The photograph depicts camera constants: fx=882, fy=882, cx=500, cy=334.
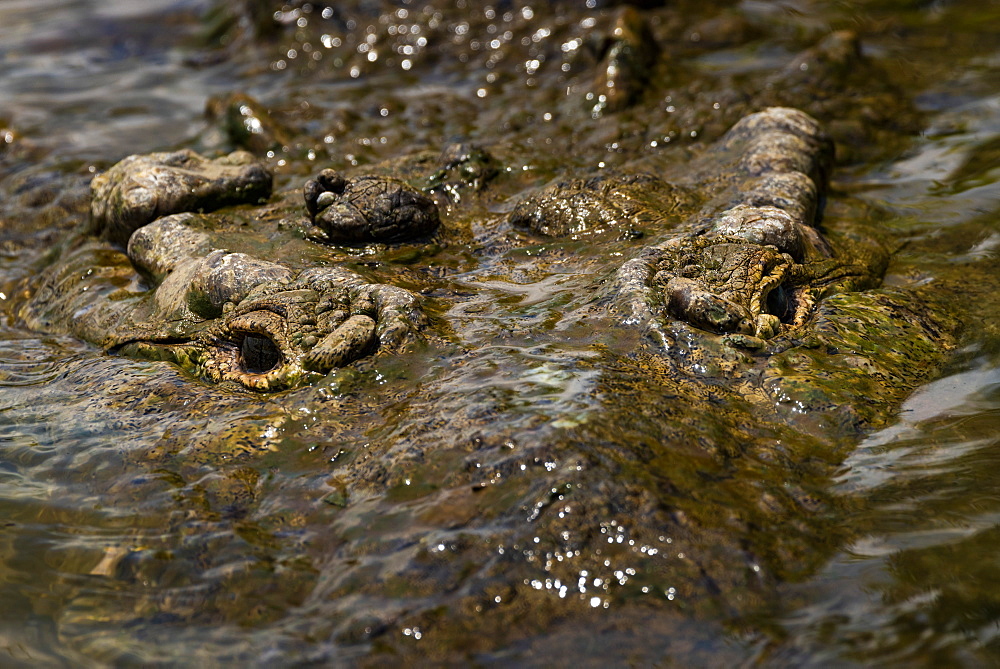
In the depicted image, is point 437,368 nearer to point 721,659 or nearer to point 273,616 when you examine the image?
point 273,616

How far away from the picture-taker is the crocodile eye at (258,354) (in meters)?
4.49

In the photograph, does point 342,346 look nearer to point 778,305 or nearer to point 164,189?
point 778,305

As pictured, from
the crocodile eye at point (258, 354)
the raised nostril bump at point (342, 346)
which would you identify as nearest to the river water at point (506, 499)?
the raised nostril bump at point (342, 346)

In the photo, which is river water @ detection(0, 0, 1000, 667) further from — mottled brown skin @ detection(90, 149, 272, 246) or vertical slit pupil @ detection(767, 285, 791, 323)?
mottled brown skin @ detection(90, 149, 272, 246)

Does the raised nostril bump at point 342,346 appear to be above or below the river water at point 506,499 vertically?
above

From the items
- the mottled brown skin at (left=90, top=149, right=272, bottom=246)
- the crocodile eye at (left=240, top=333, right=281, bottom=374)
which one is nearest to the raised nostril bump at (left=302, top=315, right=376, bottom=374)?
the crocodile eye at (left=240, top=333, right=281, bottom=374)

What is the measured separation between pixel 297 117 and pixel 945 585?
747 cm

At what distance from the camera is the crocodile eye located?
4488mm

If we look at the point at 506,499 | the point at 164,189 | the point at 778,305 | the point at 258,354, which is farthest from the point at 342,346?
the point at 164,189

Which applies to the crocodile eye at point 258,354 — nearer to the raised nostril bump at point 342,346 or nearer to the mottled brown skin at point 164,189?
the raised nostril bump at point 342,346

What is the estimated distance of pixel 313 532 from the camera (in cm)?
342

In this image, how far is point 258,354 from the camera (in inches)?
179

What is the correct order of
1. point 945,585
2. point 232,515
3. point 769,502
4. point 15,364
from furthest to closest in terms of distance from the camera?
point 15,364
point 232,515
point 769,502
point 945,585

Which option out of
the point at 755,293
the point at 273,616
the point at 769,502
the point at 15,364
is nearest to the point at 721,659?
the point at 769,502
